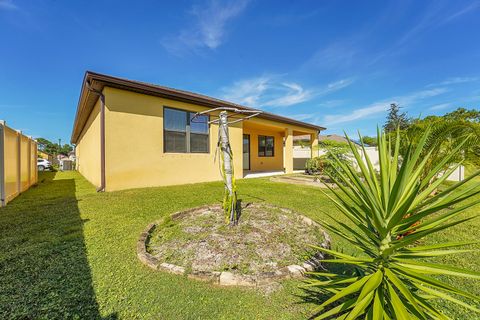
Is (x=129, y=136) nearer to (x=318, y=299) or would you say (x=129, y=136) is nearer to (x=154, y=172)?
(x=154, y=172)

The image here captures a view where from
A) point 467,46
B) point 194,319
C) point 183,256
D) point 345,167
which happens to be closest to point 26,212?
point 183,256

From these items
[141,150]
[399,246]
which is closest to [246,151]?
[141,150]

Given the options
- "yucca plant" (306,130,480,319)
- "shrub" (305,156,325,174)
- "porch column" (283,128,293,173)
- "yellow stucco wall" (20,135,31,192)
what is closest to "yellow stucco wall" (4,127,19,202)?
"yellow stucco wall" (20,135,31,192)

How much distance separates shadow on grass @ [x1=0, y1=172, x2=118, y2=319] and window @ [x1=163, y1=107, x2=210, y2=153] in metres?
4.48

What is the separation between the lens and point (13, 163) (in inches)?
242

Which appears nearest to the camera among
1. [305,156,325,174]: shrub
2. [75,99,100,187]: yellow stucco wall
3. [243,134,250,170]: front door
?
[75,99,100,187]: yellow stucco wall

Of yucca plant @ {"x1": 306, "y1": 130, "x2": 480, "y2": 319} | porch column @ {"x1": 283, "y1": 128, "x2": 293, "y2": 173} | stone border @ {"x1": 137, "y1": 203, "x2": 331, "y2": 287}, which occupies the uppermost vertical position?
porch column @ {"x1": 283, "y1": 128, "x2": 293, "y2": 173}

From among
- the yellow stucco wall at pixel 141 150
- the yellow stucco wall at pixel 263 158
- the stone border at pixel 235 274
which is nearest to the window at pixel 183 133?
the yellow stucco wall at pixel 141 150

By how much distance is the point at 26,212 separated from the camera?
4789mm

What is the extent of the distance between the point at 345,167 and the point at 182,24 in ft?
32.7

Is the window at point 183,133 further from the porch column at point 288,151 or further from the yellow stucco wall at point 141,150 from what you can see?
the porch column at point 288,151

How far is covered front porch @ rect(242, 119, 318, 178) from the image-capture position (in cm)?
1354

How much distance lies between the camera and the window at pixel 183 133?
8234mm

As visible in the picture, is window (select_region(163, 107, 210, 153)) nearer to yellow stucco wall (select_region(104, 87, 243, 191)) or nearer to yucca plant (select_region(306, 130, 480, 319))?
yellow stucco wall (select_region(104, 87, 243, 191))
